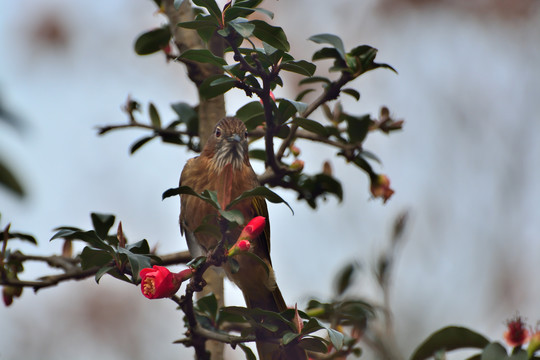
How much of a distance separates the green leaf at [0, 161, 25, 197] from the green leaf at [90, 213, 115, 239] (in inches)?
32.5

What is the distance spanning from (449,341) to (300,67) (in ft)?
3.16

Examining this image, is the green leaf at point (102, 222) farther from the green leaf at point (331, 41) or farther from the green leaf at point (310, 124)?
the green leaf at point (331, 41)

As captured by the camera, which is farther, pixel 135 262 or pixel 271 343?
pixel 271 343

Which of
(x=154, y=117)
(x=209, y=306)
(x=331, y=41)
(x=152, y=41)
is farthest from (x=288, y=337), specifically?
(x=152, y=41)

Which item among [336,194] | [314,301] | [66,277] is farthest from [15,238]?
[336,194]

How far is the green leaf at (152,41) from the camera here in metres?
2.56

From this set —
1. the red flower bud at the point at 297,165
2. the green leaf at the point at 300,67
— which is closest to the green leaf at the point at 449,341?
the red flower bud at the point at 297,165

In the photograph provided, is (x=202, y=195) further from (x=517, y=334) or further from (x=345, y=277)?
(x=517, y=334)

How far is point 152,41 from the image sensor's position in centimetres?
258

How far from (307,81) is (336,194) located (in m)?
0.53

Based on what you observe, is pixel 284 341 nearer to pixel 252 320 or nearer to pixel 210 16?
pixel 252 320

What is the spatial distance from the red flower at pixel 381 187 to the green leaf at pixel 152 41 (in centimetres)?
104

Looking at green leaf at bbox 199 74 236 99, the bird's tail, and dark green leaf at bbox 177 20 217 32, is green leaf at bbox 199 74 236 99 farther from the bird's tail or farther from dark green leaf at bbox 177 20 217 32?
the bird's tail

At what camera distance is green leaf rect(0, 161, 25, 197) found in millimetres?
1170
